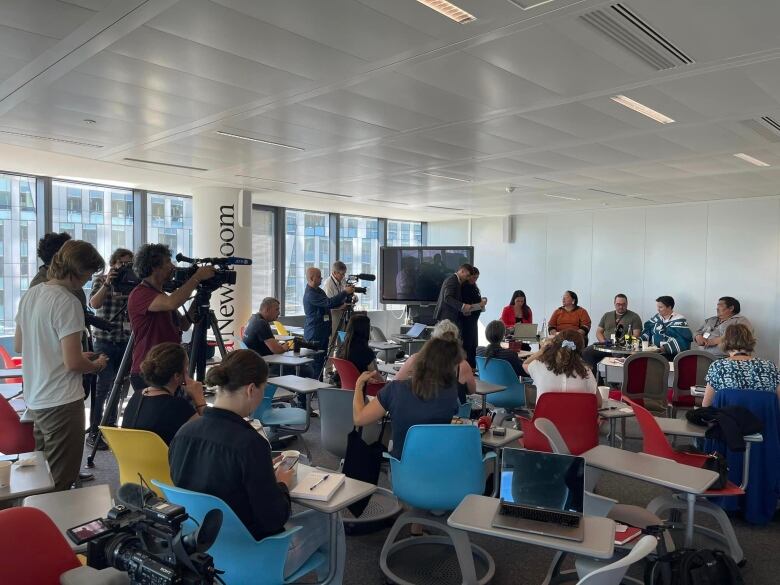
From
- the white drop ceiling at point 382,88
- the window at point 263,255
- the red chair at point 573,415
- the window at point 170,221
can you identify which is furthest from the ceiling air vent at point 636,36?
the window at point 263,255

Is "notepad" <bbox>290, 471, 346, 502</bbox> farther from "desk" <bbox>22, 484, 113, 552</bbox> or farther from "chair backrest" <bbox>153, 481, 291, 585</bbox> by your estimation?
"desk" <bbox>22, 484, 113, 552</bbox>

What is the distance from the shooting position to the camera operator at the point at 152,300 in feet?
12.0

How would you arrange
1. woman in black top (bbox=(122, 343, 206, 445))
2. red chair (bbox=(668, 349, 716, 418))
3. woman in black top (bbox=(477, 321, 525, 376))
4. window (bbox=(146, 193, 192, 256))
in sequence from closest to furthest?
woman in black top (bbox=(122, 343, 206, 445))
red chair (bbox=(668, 349, 716, 418))
woman in black top (bbox=(477, 321, 525, 376))
window (bbox=(146, 193, 192, 256))

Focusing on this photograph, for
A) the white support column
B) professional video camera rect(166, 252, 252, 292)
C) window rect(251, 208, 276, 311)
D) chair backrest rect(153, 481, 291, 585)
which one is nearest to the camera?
chair backrest rect(153, 481, 291, 585)

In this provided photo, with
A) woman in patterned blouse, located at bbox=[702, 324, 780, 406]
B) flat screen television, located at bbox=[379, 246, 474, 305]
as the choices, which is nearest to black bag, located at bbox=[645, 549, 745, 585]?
woman in patterned blouse, located at bbox=[702, 324, 780, 406]

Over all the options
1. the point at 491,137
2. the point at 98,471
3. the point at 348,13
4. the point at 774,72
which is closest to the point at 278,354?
the point at 98,471

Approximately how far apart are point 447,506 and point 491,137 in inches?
145

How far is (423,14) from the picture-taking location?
2.91m

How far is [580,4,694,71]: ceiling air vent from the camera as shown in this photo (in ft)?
9.55

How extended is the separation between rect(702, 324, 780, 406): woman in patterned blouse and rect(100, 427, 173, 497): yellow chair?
3.40 m

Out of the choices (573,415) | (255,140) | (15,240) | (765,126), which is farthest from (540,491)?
(15,240)

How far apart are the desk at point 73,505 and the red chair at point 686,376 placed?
529 centimetres

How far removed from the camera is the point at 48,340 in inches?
121

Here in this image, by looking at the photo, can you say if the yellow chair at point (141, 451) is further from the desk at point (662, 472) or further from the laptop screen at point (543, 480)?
the desk at point (662, 472)
